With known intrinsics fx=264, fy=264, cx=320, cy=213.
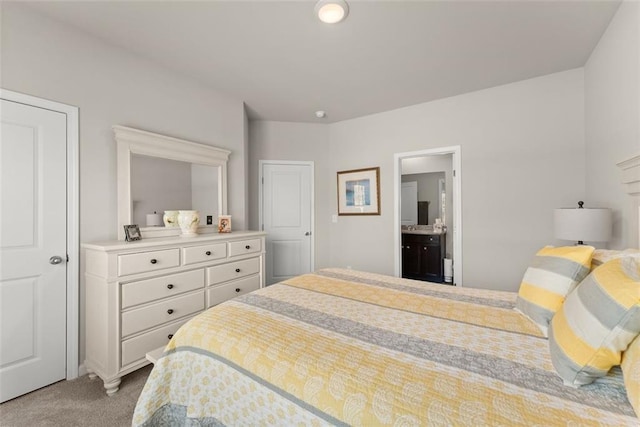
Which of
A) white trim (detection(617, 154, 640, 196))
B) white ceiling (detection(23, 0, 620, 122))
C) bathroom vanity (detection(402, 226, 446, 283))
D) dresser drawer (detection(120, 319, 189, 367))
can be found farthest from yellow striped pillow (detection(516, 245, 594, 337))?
bathroom vanity (detection(402, 226, 446, 283))

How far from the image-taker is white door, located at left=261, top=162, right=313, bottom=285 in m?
4.02

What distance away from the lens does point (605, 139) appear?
2.11 metres

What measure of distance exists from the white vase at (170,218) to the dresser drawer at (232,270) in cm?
58

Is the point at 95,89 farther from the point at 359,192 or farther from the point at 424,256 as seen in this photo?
the point at 424,256

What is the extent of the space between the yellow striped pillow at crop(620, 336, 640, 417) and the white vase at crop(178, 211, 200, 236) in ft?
8.91

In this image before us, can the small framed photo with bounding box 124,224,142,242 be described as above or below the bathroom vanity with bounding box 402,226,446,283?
above

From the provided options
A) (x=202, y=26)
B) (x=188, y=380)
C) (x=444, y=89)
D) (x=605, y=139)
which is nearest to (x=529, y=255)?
(x=605, y=139)

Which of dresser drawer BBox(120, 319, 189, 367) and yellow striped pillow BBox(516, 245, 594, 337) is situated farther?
dresser drawer BBox(120, 319, 189, 367)

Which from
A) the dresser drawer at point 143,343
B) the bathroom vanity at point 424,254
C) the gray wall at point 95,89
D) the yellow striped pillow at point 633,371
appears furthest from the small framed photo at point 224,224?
the bathroom vanity at point 424,254

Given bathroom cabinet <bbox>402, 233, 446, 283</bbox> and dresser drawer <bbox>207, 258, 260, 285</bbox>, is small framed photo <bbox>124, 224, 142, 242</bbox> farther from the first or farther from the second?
bathroom cabinet <bbox>402, 233, 446, 283</bbox>

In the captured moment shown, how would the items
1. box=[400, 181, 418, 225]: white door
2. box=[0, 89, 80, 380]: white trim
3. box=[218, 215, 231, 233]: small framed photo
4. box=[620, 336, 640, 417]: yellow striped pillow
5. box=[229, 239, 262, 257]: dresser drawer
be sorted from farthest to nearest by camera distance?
box=[400, 181, 418, 225]: white door
box=[218, 215, 231, 233]: small framed photo
box=[229, 239, 262, 257]: dresser drawer
box=[0, 89, 80, 380]: white trim
box=[620, 336, 640, 417]: yellow striped pillow

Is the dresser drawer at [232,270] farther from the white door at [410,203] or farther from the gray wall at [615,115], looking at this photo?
the white door at [410,203]

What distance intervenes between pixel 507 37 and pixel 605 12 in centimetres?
56

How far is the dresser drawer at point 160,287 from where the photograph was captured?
1880 mm
